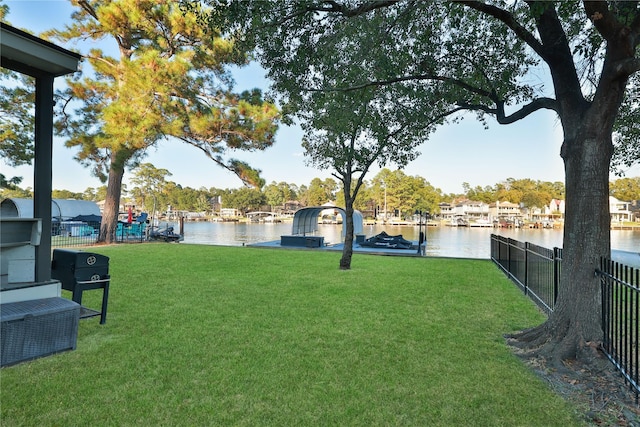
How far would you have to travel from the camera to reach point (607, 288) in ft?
10.5

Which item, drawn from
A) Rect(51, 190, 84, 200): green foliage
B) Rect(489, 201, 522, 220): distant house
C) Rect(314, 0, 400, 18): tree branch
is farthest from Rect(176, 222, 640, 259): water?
Rect(51, 190, 84, 200): green foliage

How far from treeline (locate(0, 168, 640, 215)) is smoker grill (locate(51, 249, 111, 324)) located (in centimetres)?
4938

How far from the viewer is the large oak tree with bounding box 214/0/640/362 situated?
3328 mm

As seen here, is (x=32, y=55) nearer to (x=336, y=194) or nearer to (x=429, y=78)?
(x=429, y=78)

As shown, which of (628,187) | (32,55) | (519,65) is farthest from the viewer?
(628,187)

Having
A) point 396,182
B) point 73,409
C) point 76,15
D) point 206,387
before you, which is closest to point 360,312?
point 206,387

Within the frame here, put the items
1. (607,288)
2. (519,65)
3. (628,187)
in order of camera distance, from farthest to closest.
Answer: (628,187)
(519,65)
(607,288)

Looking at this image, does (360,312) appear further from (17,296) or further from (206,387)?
(17,296)

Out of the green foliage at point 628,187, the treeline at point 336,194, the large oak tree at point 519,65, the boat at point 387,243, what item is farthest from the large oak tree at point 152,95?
the green foliage at point 628,187

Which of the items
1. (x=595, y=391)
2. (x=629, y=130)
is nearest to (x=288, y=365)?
(x=595, y=391)

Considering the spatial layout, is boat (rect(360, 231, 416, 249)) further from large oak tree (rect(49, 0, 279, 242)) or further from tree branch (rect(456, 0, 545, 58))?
tree branch (rect(456, 0, 545, 58))

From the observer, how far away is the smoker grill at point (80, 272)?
3984 mm

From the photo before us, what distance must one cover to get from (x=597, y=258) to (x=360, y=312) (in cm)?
280

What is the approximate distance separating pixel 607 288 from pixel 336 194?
71.2 meters
